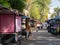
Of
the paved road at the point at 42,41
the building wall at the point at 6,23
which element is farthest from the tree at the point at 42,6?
the building wall at the point at 6,23

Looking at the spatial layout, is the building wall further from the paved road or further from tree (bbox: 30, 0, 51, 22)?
tree (bbox: 30, 0, 51, 22)

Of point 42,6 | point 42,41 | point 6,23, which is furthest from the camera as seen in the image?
point 42,6

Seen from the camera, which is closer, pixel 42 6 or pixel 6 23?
pixel 6 23

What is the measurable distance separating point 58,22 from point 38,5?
47.5m

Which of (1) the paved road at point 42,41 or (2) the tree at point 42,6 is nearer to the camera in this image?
(1) the paved road at point 42,41

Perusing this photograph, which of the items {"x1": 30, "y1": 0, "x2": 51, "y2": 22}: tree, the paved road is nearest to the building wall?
the paved road

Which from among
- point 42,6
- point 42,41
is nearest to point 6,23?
point 42,41

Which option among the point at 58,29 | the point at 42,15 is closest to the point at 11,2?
the point at 58,29

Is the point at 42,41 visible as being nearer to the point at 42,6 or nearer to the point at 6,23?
the point at 6,23

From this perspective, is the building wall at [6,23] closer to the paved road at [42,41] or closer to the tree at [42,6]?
the paved road at [42,41]

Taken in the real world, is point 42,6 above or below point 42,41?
above

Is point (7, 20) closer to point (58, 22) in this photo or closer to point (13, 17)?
point (13, 17)

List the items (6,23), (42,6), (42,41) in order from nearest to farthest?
(6,23), (42,41), (42,6)

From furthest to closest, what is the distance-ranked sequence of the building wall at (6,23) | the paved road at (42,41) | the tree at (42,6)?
the tree at (42,6) < the paved road at (42,41) < the building wall at (6,23)
